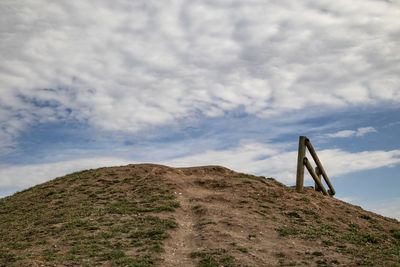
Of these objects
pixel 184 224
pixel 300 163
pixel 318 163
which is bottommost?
pixel 184 224

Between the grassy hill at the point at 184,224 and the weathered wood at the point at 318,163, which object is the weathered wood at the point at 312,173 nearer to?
the weathered wood at the point at 318,163

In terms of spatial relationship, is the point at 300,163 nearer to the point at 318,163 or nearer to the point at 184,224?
the point at 318,163

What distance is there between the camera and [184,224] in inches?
624

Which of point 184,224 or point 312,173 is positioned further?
point 312,173

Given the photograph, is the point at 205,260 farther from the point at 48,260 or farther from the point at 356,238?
the point at 356,238

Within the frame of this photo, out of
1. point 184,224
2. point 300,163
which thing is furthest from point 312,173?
point 184,224

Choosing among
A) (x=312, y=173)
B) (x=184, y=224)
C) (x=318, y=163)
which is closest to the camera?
(x=184, y=224)

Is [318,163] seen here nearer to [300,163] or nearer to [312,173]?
[312,173]

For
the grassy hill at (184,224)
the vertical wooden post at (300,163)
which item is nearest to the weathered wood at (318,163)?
the vertical wooden post at (300,163)

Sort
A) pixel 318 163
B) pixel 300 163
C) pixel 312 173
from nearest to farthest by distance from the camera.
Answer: pixel 300 163 → pixel 312 173 → pixel 318 163

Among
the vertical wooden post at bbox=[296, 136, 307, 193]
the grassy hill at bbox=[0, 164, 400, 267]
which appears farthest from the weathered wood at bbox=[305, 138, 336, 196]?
the grassy hill at bbox=[0, 164, 400, 267]

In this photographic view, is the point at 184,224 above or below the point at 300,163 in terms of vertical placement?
below

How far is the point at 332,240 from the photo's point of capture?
577 inches

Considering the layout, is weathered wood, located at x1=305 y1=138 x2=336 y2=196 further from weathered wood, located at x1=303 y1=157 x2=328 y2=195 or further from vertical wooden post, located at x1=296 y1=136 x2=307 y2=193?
weathered wood, located at x1=303 y1=157 x2=328 y2=195
